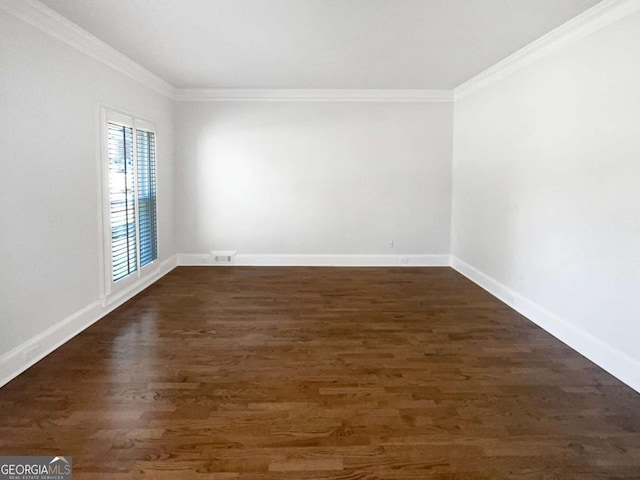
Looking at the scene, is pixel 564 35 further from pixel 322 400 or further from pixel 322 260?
pixel 322 260

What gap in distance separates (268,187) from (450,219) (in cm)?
284

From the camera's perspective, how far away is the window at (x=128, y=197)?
4430 mm

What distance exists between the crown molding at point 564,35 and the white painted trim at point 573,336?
92.3 inches

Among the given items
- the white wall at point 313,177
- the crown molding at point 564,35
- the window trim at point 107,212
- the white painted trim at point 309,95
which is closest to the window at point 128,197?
the window trim at point 107,212

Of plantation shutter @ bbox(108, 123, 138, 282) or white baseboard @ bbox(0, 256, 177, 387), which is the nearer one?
white baseboard @ bbox(0, 256, 177, 387)

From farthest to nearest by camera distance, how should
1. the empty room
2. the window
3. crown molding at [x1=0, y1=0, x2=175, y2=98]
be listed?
1. the window
2. crown molding at [x1=0, y1=0, x2=175, y2=98]
3. the empty room

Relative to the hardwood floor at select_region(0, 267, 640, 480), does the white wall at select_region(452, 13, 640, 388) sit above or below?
above

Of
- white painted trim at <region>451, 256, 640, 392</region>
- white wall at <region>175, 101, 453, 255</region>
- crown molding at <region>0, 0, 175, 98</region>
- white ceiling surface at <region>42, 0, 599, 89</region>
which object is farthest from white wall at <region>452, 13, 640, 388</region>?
crown molding at <region>0, 0, 175, 98</region>

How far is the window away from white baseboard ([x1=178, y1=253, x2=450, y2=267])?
1035 mm

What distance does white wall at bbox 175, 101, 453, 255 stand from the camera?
261 inches

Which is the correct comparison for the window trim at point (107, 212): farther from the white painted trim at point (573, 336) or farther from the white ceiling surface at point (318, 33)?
the white painted trim at point (573, 336)

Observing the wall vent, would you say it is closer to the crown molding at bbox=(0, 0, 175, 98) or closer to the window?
the window

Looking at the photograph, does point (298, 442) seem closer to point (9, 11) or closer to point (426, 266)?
point (9, 11)

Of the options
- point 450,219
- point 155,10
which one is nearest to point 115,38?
point 155,10
